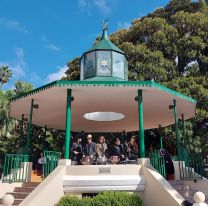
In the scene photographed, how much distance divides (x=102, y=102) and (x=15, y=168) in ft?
16.8

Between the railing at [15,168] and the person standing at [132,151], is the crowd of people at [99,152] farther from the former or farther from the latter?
the railing at [15,168]

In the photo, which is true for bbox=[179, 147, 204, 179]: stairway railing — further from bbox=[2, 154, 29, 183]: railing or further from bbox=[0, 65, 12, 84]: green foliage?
bbox=[0, 65, 12, 84]: green foliage

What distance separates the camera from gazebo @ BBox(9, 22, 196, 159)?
455 inches

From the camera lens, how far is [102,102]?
14.3 meters

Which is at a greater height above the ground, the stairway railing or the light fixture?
the light fixture

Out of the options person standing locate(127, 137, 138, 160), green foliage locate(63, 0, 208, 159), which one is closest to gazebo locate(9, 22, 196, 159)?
person standing locate(127, 137, 138, 160)

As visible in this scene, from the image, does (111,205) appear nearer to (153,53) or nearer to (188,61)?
(153,53)

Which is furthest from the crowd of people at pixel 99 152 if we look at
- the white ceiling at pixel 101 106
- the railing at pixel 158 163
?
the white ceiling at pixel 101 106

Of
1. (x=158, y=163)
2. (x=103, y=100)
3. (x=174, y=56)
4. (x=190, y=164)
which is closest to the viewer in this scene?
(x=158, y=163)

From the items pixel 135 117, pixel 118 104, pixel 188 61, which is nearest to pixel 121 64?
pixel 118 104

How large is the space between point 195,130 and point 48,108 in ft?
33.9

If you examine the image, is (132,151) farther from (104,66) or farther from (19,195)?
(19,195)

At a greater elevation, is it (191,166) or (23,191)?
(191,166)

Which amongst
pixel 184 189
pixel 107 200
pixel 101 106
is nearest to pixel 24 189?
pixel 107 200
